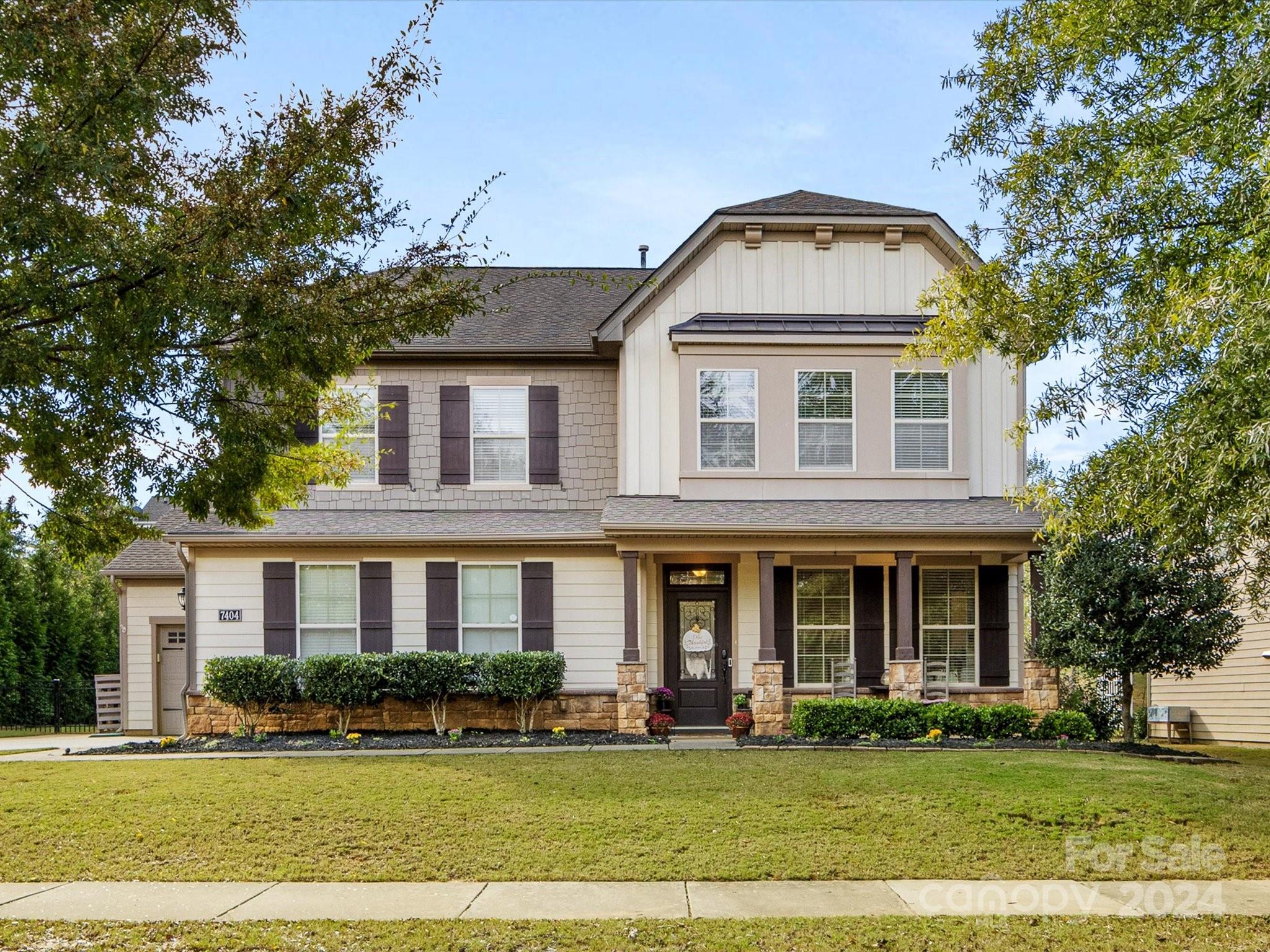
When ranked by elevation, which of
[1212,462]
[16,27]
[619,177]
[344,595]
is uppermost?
[619,177]

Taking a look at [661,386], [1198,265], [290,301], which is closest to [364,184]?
[290,301]

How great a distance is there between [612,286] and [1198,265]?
11169 mm

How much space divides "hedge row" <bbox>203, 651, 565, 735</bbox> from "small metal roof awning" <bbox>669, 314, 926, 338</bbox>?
5.26 meters

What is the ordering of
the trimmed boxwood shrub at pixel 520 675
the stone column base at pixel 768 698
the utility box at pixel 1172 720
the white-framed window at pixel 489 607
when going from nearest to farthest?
the stone column base at pixel 768 698 < the trimmed boxwood shrub at pixel 520 675 < the white-framed window at pixel 489 607 < the utility box at pixel 1172 720

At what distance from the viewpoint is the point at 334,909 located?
759cm

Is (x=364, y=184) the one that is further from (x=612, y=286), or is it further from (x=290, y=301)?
(x=612, y=286)

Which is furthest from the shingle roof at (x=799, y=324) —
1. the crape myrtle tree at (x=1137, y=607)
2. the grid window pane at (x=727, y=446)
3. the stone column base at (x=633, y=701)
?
the stone column base at (x=633, y=701)

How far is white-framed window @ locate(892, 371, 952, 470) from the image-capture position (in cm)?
1689

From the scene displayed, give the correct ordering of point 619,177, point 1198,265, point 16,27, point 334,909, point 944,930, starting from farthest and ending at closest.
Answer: point 619,177 → point 1198,265 → point 334,909 → point 944,930 → point 16,27

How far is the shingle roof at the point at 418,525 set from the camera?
54.7ft

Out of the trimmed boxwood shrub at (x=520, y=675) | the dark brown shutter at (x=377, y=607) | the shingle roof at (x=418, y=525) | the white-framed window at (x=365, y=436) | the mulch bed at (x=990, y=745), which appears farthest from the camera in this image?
the white-framed window at (x=365, y=436)

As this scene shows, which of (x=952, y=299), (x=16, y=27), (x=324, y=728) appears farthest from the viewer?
(x=324, y=728)

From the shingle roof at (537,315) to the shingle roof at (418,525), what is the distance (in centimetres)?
252

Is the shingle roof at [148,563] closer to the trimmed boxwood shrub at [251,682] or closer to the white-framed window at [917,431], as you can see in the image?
the trimmed boxwood shrub at [251,682]
